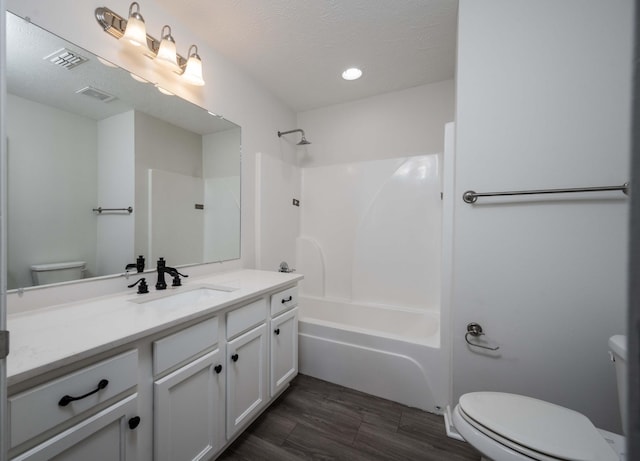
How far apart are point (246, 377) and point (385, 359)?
3.12 ft

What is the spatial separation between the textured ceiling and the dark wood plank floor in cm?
249

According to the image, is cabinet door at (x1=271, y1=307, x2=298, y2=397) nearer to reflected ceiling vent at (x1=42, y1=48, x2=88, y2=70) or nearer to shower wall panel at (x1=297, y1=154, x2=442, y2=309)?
shower wall panel at (x1=297, y1=154, x2=442, y2=309)

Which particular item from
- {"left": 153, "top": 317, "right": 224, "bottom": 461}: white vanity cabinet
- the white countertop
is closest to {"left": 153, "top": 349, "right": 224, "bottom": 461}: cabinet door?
{"left": 153, "top": 317, "right": 224, "bottom": 461}: white vanity cabinet

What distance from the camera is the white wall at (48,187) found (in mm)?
1038

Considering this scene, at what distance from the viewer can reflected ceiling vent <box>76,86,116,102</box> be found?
1234 mm

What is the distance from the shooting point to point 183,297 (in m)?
1.50

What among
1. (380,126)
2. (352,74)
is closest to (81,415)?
(352,74)

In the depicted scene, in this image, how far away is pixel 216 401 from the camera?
1237 millimetres

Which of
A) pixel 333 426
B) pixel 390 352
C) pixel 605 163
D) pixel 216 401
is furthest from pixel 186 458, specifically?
pixel 605 163

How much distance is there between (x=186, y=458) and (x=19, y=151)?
143cm

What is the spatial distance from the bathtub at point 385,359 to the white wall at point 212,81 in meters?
0.91

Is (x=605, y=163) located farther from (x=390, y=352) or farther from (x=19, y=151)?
(x=19, y=151)

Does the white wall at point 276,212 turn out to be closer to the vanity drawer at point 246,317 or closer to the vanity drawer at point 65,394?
the vanity drawer at point 246,317

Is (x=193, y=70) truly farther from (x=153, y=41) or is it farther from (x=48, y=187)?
(x=48, y=187)
